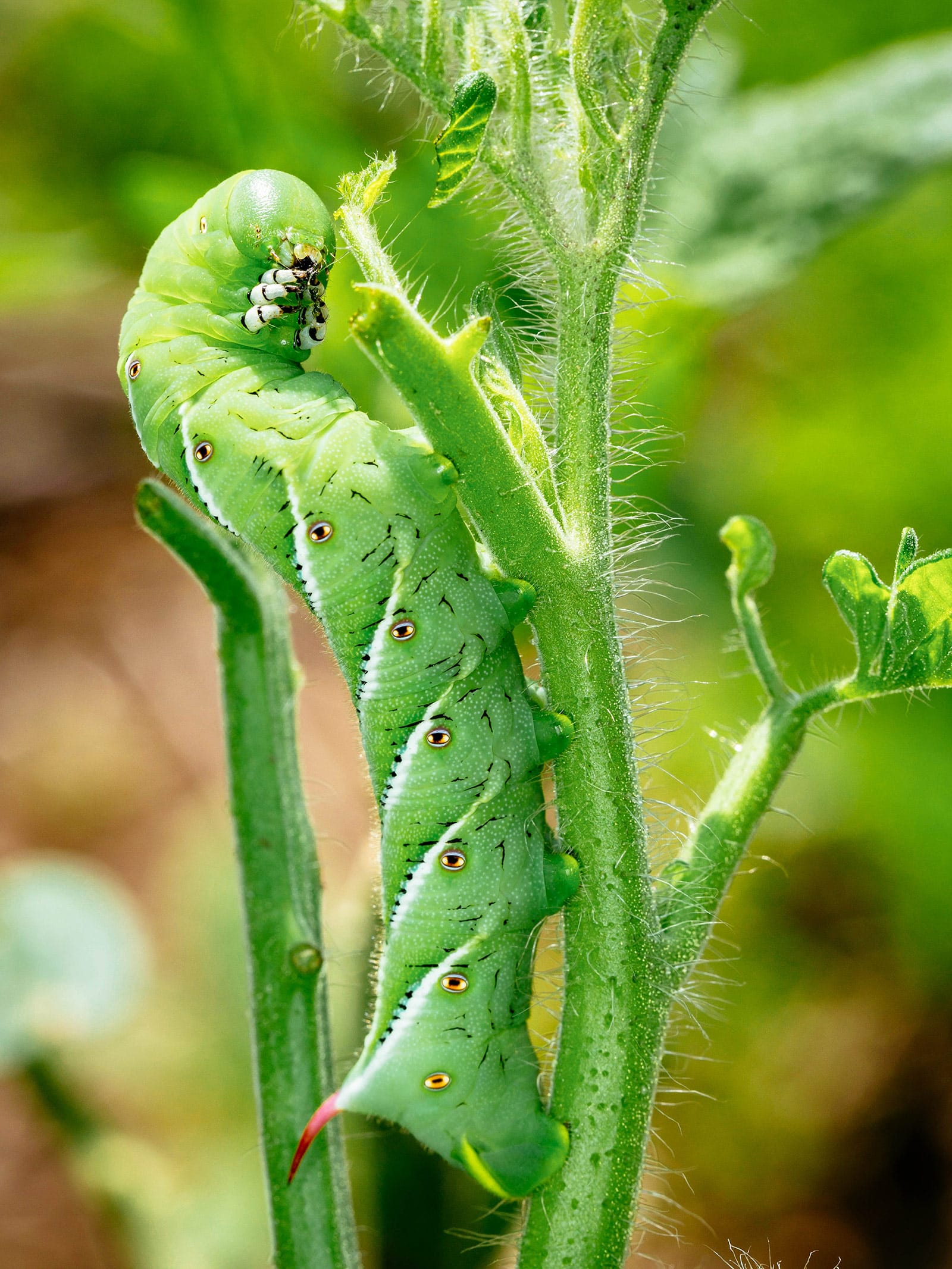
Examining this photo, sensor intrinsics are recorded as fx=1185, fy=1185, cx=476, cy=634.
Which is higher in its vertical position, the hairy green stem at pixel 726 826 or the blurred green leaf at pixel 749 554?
the blurred green leaf at pixel 749 554

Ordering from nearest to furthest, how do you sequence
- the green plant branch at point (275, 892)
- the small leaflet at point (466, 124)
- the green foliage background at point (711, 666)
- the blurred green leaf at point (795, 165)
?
1. the small leaflet at point (466, 124)
2. the green plant branch at point (275, 892)
3. the blurred green leaf at point (795, 165)
4. the green foliage background at point (711, 666)

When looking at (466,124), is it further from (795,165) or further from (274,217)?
(795,165)

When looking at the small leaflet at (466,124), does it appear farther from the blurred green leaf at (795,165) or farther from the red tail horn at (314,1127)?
the blurred green leaf at (795,165)

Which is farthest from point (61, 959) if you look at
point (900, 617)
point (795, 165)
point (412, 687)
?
point (795, 165)

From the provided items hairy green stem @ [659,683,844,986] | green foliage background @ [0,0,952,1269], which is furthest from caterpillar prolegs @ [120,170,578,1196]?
green foliage background @ [0,0,952,1269]

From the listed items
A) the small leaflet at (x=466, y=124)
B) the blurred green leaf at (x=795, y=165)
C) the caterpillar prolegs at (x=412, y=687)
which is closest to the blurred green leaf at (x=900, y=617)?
the caterpillar prolegs at (x=412, y=687)

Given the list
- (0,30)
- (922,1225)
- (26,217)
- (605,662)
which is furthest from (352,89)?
(922,1225)
